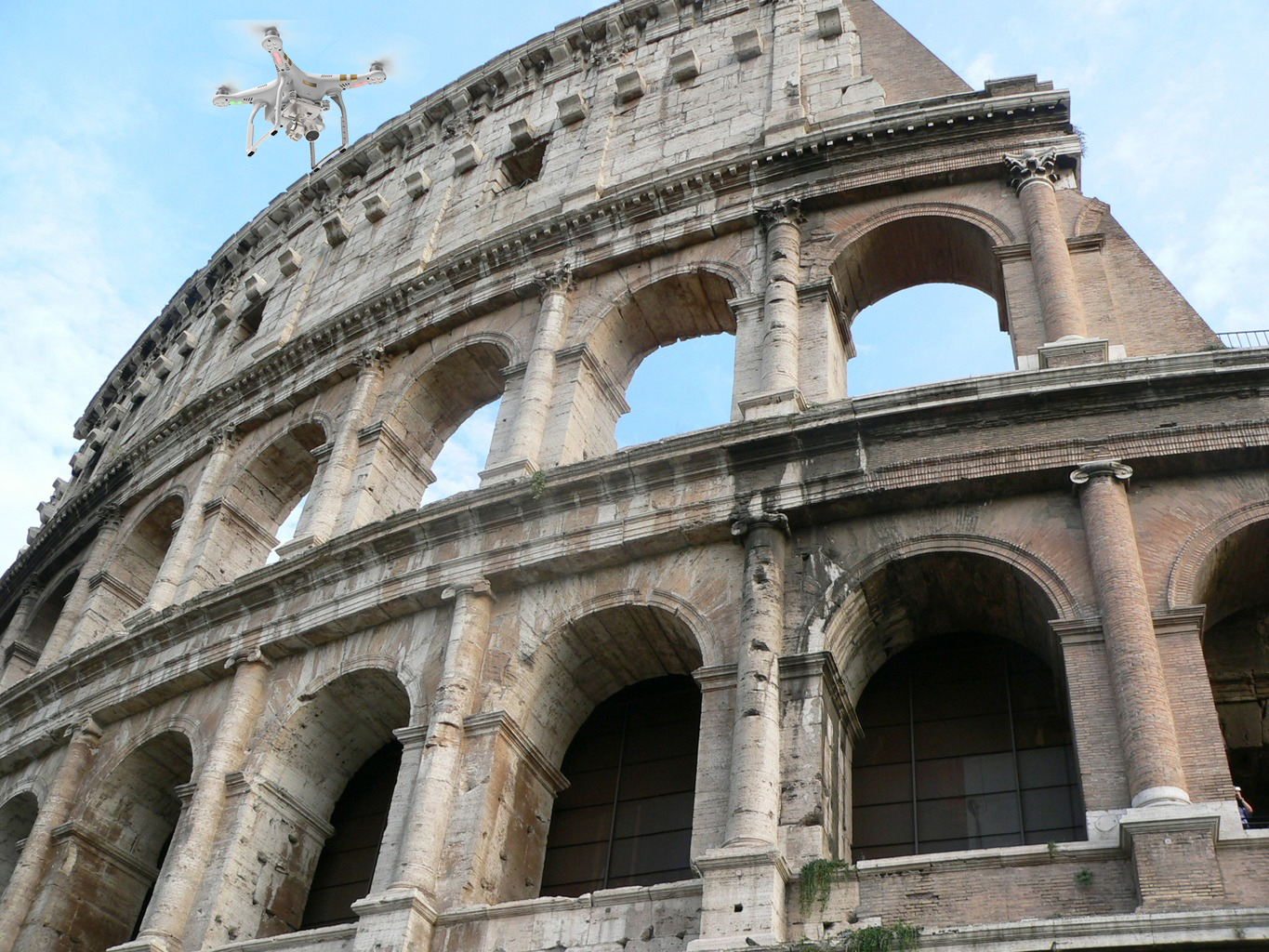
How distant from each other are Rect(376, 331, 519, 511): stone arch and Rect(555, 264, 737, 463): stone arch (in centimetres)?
117

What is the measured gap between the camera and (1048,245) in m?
13.5

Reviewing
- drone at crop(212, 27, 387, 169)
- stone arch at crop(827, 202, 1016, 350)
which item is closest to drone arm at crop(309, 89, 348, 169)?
drone at crop(212, 27, 387, 169)

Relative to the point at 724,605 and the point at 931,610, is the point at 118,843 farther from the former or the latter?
the point at 931,610

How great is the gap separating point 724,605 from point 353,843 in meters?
4.94

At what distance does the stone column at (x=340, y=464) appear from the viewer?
50.5ft

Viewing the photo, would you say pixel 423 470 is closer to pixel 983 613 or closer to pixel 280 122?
pixel 983 613

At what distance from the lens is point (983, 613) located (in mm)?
11562

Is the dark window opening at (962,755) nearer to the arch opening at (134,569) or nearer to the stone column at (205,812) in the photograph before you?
the stone column at (205,812)

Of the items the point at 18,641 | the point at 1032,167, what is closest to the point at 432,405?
the point at 1032,167

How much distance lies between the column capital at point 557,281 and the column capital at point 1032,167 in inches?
210

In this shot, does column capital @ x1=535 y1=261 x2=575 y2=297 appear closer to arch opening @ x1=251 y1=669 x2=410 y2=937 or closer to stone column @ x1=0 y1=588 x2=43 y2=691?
arch opening @ x1=251 y1=669 x2=410 y2=937

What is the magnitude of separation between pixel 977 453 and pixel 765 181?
582cm

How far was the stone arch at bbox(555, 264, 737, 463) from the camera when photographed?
15.1 meters

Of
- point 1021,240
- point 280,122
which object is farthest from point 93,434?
point 1021,240
